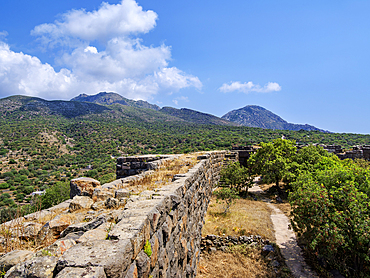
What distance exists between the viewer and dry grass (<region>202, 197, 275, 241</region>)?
7789 millimetres

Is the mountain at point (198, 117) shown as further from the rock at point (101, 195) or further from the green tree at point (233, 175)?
the rock at point (101, 195)

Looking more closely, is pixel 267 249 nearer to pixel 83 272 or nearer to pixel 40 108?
pixel 83 272

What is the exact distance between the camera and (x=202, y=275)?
600 cm

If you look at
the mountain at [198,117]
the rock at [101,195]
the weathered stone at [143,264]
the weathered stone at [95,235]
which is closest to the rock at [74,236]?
the weathered stone at [95,235]

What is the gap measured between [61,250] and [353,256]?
7.28m

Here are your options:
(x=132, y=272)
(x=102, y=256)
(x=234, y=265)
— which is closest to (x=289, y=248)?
(x=234, y=265)

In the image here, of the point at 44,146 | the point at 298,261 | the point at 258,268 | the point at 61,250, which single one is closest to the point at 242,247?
the point at 258,268

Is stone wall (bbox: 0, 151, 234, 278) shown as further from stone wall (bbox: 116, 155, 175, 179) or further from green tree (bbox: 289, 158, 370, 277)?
stone wall (bbox: 116, 155, 175, 179)

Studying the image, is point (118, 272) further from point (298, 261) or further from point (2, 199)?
point (2, 199)

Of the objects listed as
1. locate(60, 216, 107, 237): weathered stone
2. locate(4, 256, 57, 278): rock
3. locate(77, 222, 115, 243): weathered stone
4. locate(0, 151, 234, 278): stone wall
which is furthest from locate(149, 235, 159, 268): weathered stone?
locate(4, 256, 57, 278): rock

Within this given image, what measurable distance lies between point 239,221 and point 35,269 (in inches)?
319

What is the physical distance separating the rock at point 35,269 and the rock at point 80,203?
9.05 feet

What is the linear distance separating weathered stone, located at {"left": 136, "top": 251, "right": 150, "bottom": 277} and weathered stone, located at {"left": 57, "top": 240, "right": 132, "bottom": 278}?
0.24 meters

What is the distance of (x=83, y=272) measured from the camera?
1.62m
